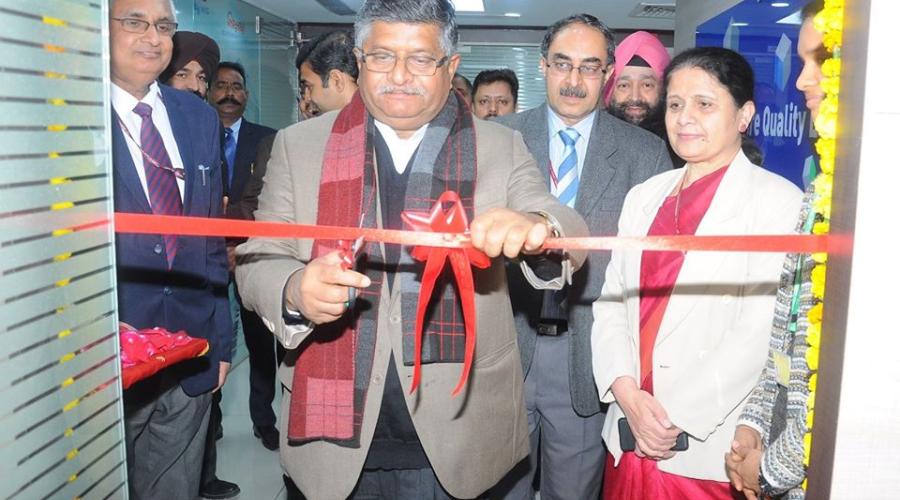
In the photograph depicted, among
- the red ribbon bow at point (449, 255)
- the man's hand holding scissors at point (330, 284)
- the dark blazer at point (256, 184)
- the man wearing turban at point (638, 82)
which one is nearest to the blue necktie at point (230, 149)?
the dark blazer at point (256, 184)

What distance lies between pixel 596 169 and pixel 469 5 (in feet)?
21.2

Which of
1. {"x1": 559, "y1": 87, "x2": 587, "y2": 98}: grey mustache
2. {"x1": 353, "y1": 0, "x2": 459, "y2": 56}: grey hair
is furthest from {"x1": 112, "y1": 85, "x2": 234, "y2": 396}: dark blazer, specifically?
{"x1": 559, "y1": 87, "x2": 587, "y2": 98}: grey mustache

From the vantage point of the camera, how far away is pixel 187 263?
2352 mm

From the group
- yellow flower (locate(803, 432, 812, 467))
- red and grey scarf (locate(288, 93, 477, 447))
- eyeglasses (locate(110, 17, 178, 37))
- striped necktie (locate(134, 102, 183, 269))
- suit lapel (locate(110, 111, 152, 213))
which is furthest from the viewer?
eyeglasses (locate(110, 17, 178, 37))

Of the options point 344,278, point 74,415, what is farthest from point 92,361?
point 344,278

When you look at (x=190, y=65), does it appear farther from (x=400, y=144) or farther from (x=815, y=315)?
(x=815, y=315)

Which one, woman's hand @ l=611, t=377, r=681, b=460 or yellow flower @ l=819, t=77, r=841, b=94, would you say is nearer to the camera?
yellow flower @ l=819, t=77, r=841, b=94

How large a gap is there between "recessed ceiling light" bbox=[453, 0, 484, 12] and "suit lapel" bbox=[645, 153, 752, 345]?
665 centimetres

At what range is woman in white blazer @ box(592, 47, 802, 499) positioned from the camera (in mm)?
1966

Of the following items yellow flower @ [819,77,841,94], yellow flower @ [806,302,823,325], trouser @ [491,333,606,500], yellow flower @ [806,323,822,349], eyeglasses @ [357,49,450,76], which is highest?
eyeglasses @ [357,49,450,76]

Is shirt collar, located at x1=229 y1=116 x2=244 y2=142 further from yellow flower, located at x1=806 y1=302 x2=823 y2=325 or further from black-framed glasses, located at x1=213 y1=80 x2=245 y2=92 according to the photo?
yellow flower, located at x1=806 y1=302 x2=823 y2=325

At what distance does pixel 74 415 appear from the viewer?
3.33 ft

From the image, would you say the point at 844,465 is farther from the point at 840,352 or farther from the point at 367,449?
the point at 367,449

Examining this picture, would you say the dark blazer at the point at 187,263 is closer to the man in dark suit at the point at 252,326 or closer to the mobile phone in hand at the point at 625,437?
the mobile phone in hand at the point at 625,437
